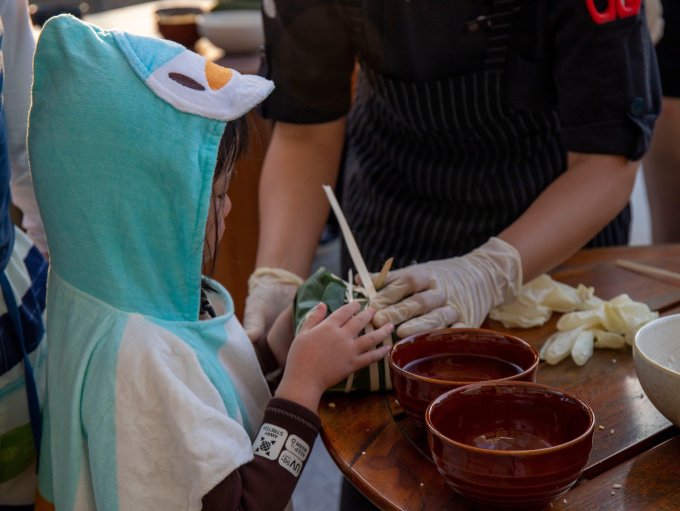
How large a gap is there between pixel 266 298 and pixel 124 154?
1.78 ft

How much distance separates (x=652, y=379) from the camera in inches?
39.0

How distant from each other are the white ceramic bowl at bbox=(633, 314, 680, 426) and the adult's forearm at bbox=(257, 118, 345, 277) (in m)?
0.71

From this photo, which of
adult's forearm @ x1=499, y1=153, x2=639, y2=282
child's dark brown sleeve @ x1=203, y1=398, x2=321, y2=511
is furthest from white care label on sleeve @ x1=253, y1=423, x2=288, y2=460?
adult's forearm @ x1=499, y1=153, x2=639, y2=282

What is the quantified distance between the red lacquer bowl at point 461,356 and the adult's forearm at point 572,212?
326 mm

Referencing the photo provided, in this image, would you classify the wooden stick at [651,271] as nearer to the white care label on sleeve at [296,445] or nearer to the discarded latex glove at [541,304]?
the discarded latex glove at [541,304]

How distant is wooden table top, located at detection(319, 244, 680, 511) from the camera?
921 millimetres

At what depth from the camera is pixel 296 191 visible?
5.60 ft

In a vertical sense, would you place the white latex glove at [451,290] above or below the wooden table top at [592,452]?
above

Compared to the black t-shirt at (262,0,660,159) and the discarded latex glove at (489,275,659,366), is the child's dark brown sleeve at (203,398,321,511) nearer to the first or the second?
the discarded latex glove at (489,275,659,366)

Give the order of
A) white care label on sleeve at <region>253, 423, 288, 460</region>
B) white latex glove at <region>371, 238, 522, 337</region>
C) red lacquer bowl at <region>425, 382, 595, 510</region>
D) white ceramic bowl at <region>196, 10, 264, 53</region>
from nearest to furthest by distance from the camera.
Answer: red lacquer bowl at <region>425, 382, 595, 510</region> < white care label on sleeve at <region>253, 423, 288, 460</region> < white latex glove at <region>371, 238, 522, 337</region> < white ceramic bowl at <region>196, 10, 264, 53</region>

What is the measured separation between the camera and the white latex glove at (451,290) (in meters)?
1.21

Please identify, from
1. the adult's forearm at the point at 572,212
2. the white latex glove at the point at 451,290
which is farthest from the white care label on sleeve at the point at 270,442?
the adult's forearm at the point at 572,212

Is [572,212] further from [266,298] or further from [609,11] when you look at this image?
[266,298]

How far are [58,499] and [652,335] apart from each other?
31.6 inches
